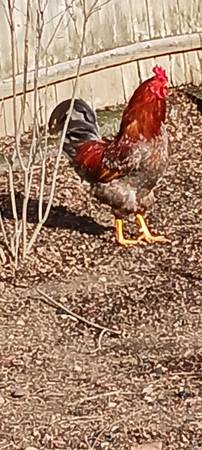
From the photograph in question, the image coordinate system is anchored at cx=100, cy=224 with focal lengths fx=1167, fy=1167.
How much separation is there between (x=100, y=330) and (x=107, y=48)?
3.50m

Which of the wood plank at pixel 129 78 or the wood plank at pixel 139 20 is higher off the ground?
the wood plank at pixel 139 20

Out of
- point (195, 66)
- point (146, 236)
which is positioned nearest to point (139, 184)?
point (146, 236)

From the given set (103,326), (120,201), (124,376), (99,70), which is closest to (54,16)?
(99,70)

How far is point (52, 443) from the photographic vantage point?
471 cm

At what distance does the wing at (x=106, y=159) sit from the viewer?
6.65m

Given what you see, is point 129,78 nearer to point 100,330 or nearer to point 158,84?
point 158,84

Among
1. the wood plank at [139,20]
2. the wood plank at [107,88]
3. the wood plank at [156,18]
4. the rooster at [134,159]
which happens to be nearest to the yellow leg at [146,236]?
the rooster at [134,159]

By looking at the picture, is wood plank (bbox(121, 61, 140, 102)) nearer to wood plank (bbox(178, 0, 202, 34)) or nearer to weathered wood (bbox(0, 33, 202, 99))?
weathered wood (bbox(0, 33, 202, 99))

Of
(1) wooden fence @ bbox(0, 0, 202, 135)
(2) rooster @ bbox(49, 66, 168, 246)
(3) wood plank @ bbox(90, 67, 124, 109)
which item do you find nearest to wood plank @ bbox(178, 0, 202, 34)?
(1) wooden fence @ bbox(0, 0, 202, 135)

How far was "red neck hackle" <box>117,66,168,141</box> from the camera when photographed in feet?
21.9

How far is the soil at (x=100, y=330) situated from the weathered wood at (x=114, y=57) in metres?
0.89

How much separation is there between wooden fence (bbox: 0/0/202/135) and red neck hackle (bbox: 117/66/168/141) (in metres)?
1.38

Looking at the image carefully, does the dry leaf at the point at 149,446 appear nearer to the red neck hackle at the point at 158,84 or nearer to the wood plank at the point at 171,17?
the red neck hackle at the point at 158,84

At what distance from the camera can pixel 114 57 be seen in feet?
28.2
